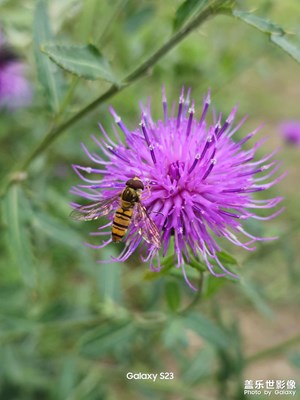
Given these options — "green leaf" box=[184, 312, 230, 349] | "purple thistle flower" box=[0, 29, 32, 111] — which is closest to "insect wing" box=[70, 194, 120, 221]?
"green leaf" box=[184, 312, 230, 349]

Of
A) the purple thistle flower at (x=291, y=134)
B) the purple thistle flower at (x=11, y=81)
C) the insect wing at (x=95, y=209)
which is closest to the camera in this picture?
the insect wing at (x=95, y=209)

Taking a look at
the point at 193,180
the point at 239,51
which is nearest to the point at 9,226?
the point at 193,180

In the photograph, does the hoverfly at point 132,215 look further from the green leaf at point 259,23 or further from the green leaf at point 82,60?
the green leaf at point 259,23

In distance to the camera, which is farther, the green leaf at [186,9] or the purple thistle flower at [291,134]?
the purple thistle flower at [291,134]

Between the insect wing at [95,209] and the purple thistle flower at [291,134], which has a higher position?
the purple thistle flower at [291,134]

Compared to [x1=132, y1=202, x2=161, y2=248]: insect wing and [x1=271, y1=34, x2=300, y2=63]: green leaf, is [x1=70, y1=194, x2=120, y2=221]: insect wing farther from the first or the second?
[x1=271, y1=34, x2=300, y2=63]: green leaf

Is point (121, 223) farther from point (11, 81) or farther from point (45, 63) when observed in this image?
point (11, 81)

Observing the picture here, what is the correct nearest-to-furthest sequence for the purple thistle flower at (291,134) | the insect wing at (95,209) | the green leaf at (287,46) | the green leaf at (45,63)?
the green leaf at (287,46), the insect wing at (95,209), the green leaf at (45,63), the purple thistle flower at (291,134)

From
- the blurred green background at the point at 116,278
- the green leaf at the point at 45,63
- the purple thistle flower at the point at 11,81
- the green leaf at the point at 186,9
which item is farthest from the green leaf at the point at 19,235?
the purple thistle flower at the point at 11,81
